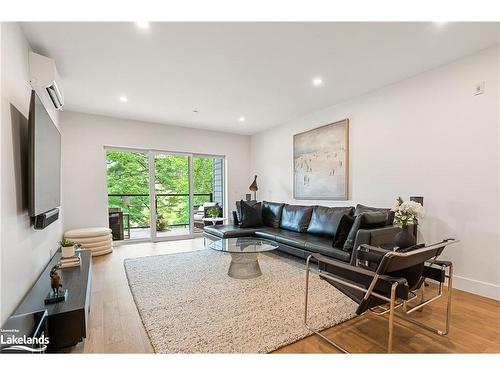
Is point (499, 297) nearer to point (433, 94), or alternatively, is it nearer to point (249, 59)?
point (433, 94)

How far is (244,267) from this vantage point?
315 cm

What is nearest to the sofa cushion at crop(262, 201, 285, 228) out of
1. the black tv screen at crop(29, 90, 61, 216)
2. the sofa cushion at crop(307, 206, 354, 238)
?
the sofa cushion at crop(307, 206, 354, 238)

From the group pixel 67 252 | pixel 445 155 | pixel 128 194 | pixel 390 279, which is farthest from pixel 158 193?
pixel 445 155

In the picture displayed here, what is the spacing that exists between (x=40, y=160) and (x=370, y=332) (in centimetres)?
308

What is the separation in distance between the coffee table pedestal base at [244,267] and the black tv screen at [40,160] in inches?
80.2

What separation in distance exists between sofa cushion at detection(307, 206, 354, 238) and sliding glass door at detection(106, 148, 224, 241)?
289 centimetres

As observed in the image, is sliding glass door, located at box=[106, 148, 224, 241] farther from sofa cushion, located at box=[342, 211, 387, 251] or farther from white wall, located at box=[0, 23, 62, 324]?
sofa cushion, located at box=[342, 211, 387, 251]

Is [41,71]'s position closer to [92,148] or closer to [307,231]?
[92,148]

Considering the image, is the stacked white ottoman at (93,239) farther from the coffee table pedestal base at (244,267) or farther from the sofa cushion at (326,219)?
the sofa cushion at (326,219)

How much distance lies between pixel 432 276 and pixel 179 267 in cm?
295

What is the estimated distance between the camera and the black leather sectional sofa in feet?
8.31

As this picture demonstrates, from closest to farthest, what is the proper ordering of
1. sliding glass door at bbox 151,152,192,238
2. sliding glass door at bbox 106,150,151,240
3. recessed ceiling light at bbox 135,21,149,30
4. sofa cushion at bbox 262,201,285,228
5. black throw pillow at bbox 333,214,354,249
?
recessed ceiling light at bbox 135,21,149,30 → black throw pillow at bbox 333,214,354,249 → sofa cushion at bbox 262,201,285,228 → sliding glass door at bbox 106,150,151,240 → sliding glass door at bbox 151,152,192,238
